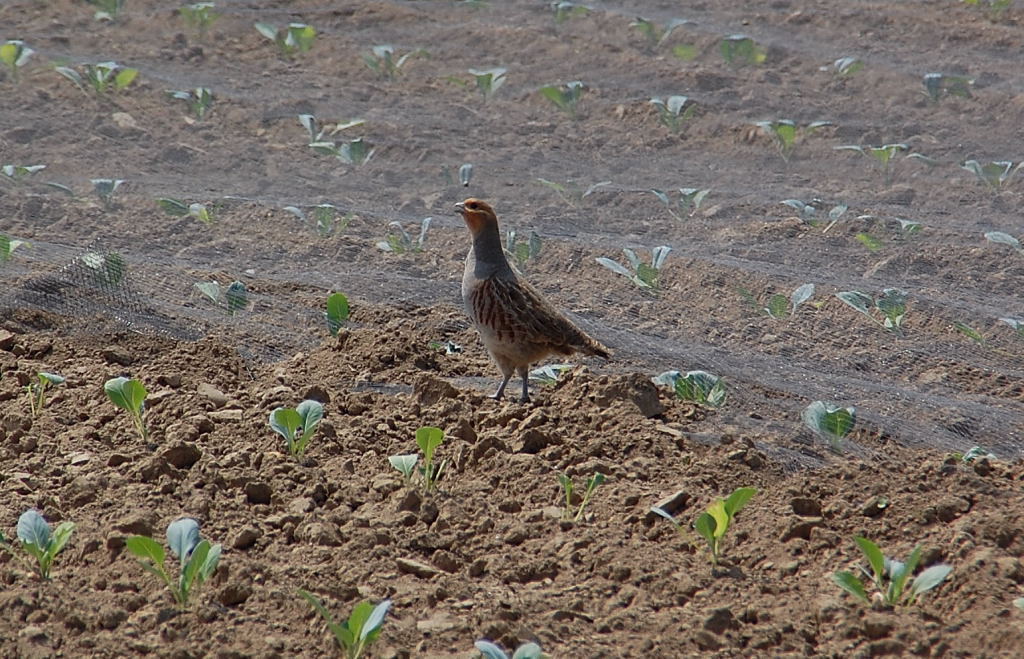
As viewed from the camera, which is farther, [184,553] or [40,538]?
[40,538]

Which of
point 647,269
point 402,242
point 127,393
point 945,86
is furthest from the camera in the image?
point 945,86

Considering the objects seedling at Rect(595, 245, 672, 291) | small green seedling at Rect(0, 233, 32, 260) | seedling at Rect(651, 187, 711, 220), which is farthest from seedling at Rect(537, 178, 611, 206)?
small green seedling at Rect(0, 233, 32, 260)

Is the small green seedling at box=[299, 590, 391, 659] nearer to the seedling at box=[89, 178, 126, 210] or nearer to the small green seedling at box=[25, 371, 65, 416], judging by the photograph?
the small green seedling at box=[25, 371, 65, 416]

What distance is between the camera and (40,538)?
341 centimetres

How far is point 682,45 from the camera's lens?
9.91 metres

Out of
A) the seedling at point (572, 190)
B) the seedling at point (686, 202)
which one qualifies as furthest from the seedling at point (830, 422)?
the seedling at point (572, 190)

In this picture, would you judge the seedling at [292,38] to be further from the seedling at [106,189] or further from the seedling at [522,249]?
the seedling at [522,249]

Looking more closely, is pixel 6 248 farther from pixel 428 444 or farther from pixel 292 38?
pixel 292 38

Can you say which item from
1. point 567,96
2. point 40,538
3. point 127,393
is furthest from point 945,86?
point 40,538

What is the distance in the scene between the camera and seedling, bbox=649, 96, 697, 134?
27.1ft

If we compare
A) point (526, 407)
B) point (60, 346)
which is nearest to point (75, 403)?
point (60, 346)

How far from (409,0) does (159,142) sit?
3478 millimetres

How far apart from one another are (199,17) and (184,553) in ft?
23.9

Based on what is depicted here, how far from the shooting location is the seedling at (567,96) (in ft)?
28.1
